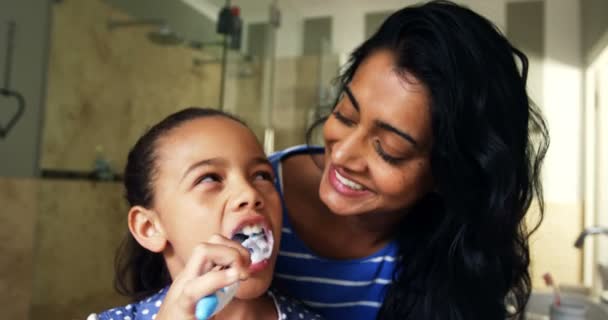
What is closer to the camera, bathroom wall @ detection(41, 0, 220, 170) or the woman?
the woman

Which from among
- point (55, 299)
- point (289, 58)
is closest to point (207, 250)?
point (55, 299)

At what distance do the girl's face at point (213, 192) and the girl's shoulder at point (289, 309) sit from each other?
0.11 meters

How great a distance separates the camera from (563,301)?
61.1 inches

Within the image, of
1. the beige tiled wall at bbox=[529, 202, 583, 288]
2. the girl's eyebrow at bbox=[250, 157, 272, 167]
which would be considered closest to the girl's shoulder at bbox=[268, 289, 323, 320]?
the girl's eyebrow at bbox=[250, 157, 272, 167]

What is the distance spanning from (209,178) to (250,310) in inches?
8.1

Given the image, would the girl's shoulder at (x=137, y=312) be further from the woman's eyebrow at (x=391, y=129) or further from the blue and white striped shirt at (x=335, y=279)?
the woman's eyebrow at (x=391, y=129)

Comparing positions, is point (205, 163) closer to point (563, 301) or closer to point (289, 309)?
point (289, 309)

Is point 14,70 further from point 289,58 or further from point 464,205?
point 289,58

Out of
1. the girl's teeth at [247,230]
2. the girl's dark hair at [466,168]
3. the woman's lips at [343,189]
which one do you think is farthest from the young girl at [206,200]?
the girl's dark hair at [466,168]

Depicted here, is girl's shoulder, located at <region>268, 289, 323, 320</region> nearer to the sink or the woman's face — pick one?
the woman's face

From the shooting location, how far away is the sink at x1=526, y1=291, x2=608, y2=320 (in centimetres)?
161

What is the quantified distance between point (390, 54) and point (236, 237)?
0.40 m

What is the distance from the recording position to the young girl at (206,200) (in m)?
0.65

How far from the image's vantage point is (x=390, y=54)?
2.65 ft
